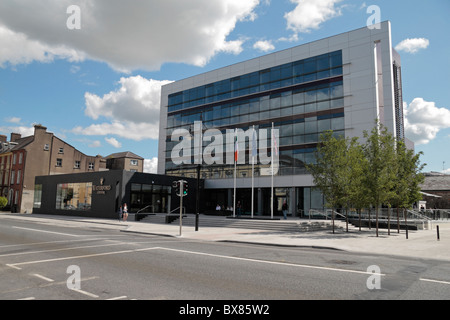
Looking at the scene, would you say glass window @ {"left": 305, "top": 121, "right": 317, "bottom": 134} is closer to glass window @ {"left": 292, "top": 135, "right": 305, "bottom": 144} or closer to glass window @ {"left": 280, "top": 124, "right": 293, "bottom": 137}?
glass window @ {"left": 292, "top": 135, "right": 305, "bottom": 144}

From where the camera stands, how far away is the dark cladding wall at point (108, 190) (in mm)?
34312

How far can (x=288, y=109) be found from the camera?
1499 inches

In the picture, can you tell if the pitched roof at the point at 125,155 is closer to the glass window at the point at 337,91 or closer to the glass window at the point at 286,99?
the glass window at the point at 286,99

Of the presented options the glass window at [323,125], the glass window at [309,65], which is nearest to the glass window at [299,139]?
the glass window at [323,125]

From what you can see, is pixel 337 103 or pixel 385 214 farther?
pixel 337 103

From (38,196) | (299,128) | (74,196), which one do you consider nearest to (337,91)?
(299,128)

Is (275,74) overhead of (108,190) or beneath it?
overhead

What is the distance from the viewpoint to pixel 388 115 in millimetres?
31859

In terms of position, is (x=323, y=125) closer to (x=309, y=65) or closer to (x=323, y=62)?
(x=323, y=62)

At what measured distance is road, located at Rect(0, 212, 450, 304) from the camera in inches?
240

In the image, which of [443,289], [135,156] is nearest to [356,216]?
[443,289]

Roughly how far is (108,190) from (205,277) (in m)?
30.0
